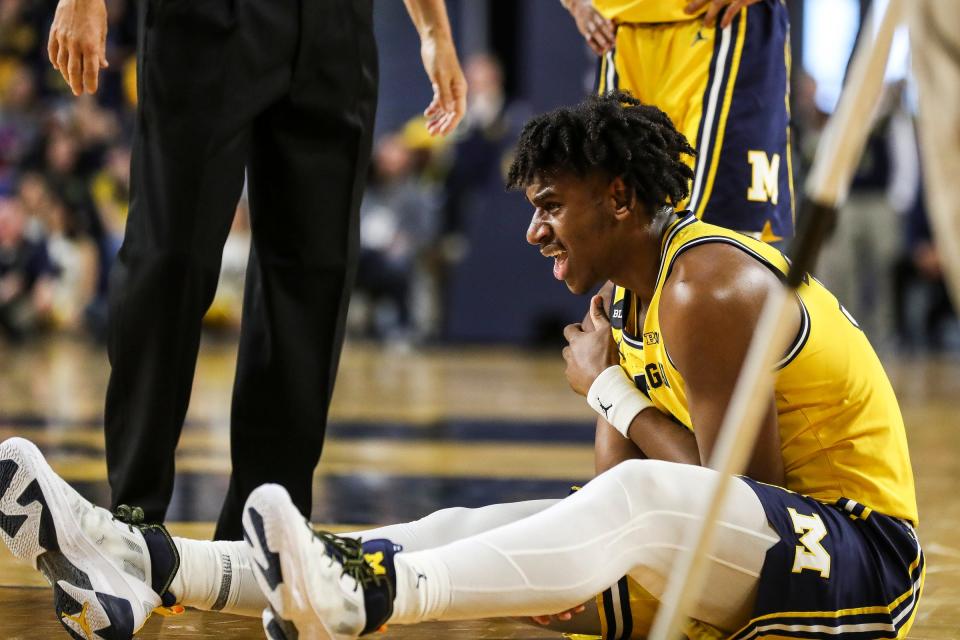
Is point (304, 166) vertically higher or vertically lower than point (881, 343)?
higher

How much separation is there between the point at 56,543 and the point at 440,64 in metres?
1.49

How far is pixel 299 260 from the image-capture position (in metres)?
2.39

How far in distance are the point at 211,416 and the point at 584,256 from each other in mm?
3458

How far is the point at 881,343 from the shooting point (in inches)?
371

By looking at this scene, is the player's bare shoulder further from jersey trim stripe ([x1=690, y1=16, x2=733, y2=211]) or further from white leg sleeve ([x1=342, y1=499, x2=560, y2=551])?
jersey trim stripe ([x1=690, y1=16, x2=733, y2=211])

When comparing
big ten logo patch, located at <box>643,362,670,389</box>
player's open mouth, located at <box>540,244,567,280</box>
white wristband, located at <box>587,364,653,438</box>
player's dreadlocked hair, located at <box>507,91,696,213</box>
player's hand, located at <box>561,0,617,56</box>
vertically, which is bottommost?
white wristband, located at <box>587,364,653,438</box>

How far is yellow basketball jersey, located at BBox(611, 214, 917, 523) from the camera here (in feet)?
6.33

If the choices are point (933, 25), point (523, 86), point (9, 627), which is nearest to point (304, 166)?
point (9, 627)

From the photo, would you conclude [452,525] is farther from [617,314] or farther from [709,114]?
[709,114]

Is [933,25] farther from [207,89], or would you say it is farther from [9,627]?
[9,627]

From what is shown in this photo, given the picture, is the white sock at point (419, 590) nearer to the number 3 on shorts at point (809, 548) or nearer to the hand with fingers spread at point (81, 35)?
the number 3 on shorts at point (809, 548)

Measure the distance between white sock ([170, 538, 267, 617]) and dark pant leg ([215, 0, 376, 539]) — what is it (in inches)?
18.2

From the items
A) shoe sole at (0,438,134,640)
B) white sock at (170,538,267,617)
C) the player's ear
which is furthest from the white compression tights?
the player's ear

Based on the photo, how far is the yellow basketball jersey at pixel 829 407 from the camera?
1.93 meters
